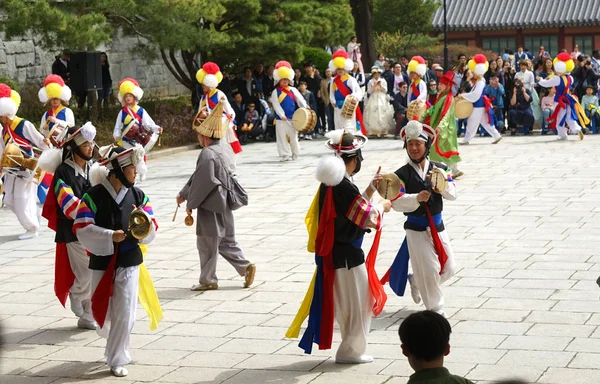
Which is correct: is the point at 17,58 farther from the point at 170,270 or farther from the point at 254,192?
the point at 170,270

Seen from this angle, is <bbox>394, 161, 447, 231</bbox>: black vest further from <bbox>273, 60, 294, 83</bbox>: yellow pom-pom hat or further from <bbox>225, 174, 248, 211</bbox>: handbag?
<bbox>273, 60, 294, 83</bbox>: yellow pom-pom hat

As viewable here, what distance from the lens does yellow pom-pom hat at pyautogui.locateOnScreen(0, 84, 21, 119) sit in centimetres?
1191

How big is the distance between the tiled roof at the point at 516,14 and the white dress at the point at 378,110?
17.2 metres

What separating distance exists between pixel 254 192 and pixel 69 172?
6.89 meters

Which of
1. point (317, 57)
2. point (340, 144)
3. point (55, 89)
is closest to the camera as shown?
point (340, 144)

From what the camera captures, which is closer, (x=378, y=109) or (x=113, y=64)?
(x=378, y=109)

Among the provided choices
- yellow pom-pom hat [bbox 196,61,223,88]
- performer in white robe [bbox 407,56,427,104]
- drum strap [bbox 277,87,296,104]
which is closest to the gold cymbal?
yellow pom-pom hat [bbox 196,61,223,88]

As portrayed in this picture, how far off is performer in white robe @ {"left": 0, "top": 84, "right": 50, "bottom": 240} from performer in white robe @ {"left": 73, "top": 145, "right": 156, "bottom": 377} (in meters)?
5.07

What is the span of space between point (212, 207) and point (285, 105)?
9.05 meters

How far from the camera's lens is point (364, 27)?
30219mm

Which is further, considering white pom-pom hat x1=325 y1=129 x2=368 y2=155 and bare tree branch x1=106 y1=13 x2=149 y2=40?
bare tree branch x1=106 y1=13 x2=149 y2=40

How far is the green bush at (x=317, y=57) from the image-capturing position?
2517 centimetres

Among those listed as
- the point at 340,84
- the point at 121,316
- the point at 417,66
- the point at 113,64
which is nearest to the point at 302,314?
the point at 121,316

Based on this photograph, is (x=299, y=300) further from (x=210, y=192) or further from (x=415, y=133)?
(x=415, y=133)
